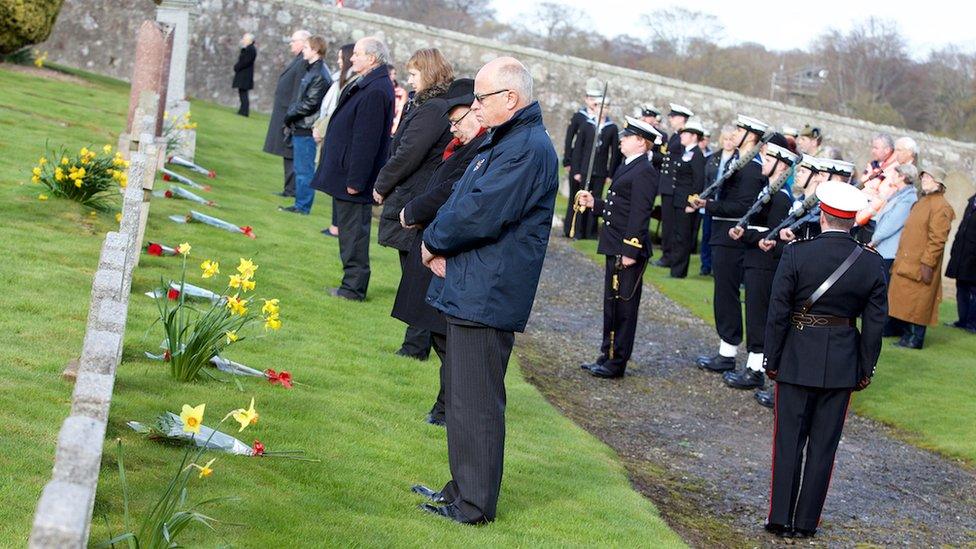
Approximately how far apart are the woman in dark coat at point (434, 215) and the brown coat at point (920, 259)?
27.2ft

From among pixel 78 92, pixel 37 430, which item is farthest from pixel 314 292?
pixel 78 92

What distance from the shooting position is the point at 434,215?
7547 millimetres

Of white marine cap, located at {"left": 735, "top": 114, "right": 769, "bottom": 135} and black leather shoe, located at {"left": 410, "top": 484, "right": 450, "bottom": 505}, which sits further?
white marine cap, located at {"left": 735, "top": 114, "right": 769, "bottom": 135}

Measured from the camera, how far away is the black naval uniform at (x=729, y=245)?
11.9m

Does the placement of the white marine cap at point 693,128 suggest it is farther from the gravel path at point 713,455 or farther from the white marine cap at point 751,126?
the white marine cap at point 751,126

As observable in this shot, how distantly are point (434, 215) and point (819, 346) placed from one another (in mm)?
2502

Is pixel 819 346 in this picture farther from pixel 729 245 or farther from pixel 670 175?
pixel 670 175

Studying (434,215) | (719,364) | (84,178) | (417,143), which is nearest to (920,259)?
(719,364)

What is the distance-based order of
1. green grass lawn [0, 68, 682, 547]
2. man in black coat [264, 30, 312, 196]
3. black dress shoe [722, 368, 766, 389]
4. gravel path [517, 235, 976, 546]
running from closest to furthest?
green grass lawn [0, 68, 682, 547]
gravel path [517, 235, 976, 546]
black dress shoe [722, 368, 766, 389]
man in black coat [264, 30, 312, 196]

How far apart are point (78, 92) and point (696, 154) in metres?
12.2

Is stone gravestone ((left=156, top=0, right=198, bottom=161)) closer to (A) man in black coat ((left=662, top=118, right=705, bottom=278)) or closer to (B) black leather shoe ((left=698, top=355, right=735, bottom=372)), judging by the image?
(A) man in black coat ((left=662, top=118, right=705, bottom=278))

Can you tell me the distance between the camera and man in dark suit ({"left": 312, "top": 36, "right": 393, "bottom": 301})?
35.5 feet

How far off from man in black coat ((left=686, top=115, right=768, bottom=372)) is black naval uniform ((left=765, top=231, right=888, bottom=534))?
13.6 ft

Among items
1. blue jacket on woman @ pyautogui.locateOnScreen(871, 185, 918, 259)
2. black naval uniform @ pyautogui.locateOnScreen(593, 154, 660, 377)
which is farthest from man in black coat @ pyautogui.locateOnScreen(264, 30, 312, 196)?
blue jacket on woman @ pyautogui.locateOnScreen(871, 185, 918, 259)
